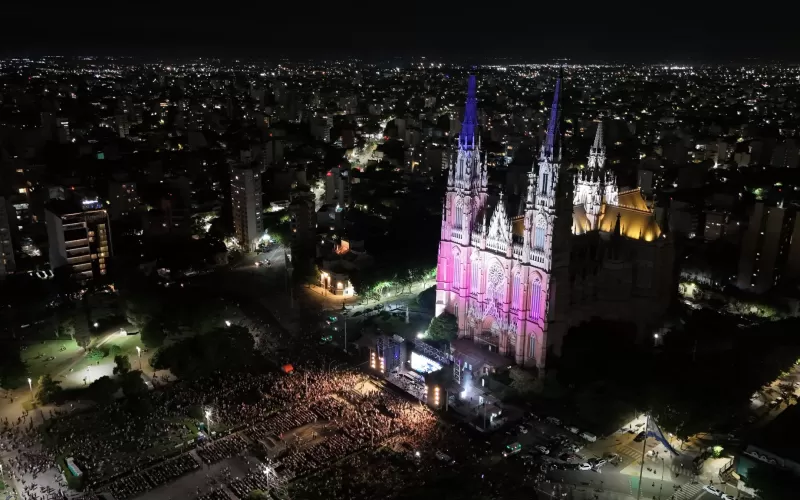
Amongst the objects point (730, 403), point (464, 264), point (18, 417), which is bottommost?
point (18, 417)

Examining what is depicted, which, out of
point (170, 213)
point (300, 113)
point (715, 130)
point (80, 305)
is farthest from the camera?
point (300, 113)

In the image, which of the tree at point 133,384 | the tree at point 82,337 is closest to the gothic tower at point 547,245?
the tree at point 133,384

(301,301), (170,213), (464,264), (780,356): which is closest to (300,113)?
(170,213)

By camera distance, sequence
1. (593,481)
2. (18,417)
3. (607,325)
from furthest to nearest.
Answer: (607,325) < (18,417) < (593,481)

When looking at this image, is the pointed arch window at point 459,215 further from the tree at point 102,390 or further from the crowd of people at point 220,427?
the tree at point 102,390

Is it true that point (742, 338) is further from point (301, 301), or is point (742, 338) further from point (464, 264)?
point (301, 301)

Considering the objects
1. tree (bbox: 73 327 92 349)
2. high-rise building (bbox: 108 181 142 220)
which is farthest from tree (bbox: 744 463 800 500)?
high-rise building (bbox: 108 181 142 220)
